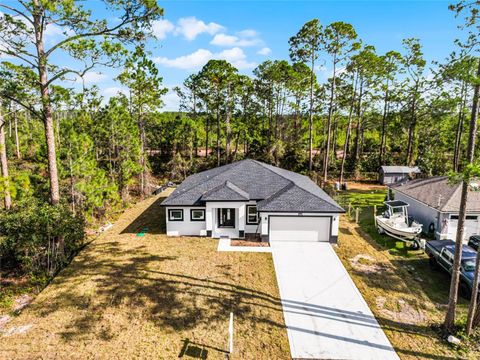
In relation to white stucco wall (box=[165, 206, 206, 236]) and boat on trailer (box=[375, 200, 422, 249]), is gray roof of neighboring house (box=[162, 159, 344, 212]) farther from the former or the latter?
boat on trailer (box=[375, 200, 422, 249])

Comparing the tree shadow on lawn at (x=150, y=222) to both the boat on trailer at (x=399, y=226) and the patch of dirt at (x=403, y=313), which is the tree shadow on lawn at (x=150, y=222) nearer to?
the patch of dirt at (x=403, y=313)

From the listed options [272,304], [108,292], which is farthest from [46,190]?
[272,304]

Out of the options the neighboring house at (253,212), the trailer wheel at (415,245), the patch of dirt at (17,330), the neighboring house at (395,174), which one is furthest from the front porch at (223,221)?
the neighboring house at (395,174)

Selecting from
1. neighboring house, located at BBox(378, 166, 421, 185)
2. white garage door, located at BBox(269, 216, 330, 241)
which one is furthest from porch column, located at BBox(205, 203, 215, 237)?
neighboring house, located at BBox(378, 166, 421, 185)

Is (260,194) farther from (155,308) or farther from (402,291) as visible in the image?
(155,308)

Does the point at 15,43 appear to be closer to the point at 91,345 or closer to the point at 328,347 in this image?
the point at 91,345
